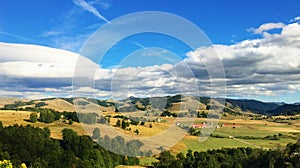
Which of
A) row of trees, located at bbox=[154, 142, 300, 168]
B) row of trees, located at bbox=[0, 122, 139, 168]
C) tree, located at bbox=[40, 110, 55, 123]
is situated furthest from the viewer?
tree, located at bbox=[40, 110, 55, 123]

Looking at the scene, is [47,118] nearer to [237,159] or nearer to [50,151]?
[50,151]

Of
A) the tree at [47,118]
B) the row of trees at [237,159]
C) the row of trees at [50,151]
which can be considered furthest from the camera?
the tree at [47,118]

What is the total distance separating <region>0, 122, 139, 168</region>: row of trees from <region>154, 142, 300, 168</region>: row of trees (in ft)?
49.6

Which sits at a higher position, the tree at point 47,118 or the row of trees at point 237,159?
the tree at point 47,118

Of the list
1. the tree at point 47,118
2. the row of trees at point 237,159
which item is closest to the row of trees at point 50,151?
the row of trees at point 237,159

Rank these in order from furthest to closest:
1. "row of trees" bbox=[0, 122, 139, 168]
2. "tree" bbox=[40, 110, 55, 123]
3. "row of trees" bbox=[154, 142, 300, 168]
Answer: "tree" bbox=[40, 110, 55, 123]
"row of trees" bbox=[0, 122, 139, 168]
"row of trees" bbox=[154, 142, 300, 168]

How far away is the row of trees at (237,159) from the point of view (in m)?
81.1

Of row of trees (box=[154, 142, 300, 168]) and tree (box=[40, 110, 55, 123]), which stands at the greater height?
tree (box=[40, 110, 55, 123])

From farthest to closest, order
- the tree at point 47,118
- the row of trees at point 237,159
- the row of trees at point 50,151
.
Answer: the tree at point 47,118 → the row of trees at point 50,151 → the row of trees at point 237,159

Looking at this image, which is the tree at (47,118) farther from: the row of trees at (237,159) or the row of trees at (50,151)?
the row of trees at (237,159)

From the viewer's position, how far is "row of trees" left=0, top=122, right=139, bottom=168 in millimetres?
90000

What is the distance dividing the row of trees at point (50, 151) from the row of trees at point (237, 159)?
15.1 metres

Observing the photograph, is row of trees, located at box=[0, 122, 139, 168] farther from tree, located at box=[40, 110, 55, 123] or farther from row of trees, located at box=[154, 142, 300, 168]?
tree, located at box=[40, 110, 55, 123]

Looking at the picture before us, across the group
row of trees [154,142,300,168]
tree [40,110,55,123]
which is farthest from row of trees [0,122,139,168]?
tree [40,110,55,123]
